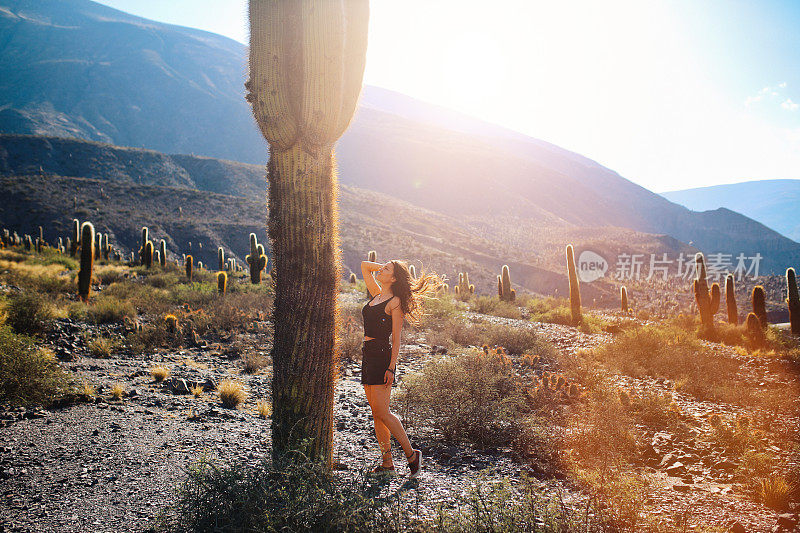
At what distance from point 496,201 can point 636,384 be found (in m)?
88.0

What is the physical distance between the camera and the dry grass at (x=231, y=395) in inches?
260

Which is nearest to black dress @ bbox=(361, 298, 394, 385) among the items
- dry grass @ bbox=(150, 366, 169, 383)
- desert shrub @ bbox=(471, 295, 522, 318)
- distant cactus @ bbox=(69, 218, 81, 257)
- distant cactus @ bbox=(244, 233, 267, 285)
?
dry grass @ bbox=(150, 366, 169, 383)

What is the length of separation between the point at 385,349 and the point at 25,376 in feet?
16.1

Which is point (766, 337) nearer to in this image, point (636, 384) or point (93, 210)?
point (636, 384)

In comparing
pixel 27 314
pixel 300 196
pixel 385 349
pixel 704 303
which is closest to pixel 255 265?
pixel 27 314

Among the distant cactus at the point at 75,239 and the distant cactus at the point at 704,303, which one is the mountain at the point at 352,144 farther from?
the distant cactus at the point at 75,239

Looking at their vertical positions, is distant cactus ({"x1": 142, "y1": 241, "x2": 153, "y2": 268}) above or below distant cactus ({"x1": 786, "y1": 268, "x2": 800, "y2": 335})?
below

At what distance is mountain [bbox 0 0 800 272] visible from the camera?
298 ft

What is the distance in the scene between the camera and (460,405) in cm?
561

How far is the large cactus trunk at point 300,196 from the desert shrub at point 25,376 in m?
4.04

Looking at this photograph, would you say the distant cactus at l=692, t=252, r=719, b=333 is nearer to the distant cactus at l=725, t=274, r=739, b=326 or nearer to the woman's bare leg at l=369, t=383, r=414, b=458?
the distant cactus at l=725, t=274, r=739, b=326

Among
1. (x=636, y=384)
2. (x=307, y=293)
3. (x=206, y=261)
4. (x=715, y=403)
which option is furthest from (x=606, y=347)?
(x=206, y=261)

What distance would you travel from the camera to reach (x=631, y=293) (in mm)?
37375

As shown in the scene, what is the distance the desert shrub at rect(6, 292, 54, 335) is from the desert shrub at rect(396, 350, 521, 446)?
7512 mm
